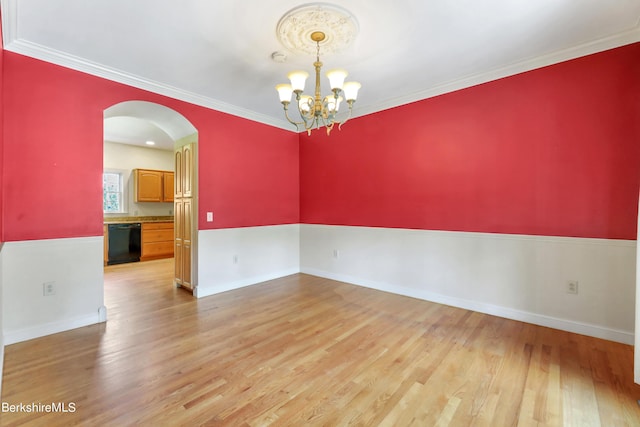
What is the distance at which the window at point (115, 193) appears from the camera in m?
6.55

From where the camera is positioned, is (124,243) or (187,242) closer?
(187,242)

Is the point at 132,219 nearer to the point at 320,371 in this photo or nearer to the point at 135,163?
the point at 135,163

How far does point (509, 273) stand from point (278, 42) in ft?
11.1

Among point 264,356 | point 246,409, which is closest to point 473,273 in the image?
point 264,356

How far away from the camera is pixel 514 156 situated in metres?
3.02

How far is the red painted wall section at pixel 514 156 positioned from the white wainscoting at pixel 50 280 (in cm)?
340

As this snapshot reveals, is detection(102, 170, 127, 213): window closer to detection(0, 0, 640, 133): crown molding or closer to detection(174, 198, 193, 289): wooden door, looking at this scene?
detection(174, 198, 193, 289): wooden door

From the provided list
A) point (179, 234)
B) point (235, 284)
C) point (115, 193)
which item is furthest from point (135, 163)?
point (235, 284)

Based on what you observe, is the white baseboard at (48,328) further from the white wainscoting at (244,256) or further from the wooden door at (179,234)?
the wooden door at (179,234)

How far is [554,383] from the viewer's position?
1.96 meters

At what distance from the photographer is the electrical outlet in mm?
2672

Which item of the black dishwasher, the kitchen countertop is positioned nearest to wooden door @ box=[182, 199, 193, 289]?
the black dishwasher

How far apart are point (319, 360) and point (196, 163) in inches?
118

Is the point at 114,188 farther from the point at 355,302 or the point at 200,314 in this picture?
the point at 355,302
